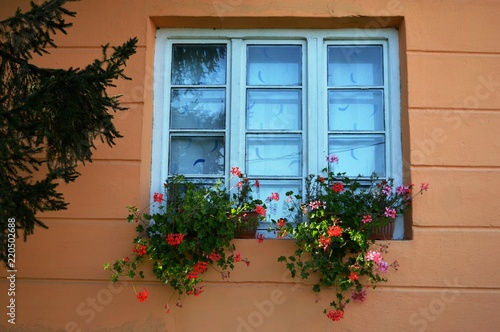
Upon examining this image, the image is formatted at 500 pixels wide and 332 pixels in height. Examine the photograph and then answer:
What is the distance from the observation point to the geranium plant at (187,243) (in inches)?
151

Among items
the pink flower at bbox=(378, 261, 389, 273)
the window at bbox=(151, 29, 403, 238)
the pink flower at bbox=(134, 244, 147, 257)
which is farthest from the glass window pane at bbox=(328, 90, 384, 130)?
the pink flower at bbox=(134, 244, 147, 257)

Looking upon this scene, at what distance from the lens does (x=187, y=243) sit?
385cm

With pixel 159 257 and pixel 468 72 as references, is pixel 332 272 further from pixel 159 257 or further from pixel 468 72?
pixel 468 72

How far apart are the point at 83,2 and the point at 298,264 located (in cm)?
227

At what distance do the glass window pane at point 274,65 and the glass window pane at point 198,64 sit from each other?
0.66 feet

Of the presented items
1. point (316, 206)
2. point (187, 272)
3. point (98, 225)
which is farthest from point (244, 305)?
point (98, 225)

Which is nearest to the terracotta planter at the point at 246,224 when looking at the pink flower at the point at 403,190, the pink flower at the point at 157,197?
the pink flower at the point at 157,197

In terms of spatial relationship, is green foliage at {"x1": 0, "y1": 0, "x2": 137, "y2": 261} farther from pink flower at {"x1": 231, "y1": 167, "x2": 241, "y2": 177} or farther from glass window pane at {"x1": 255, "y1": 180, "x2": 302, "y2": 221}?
glass window pane at {"x1": 255, "y1": 180, "x2": 302, "y2": 221}

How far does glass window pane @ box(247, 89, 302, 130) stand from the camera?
438cm

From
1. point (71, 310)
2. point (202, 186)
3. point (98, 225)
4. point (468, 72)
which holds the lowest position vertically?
point (71, 310)

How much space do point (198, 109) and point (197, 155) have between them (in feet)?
1.07

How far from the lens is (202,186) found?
428 cm

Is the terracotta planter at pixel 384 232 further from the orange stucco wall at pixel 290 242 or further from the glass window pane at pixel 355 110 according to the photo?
the glass window pane at pixel 355 110

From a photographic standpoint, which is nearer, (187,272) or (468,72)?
(187,272)
